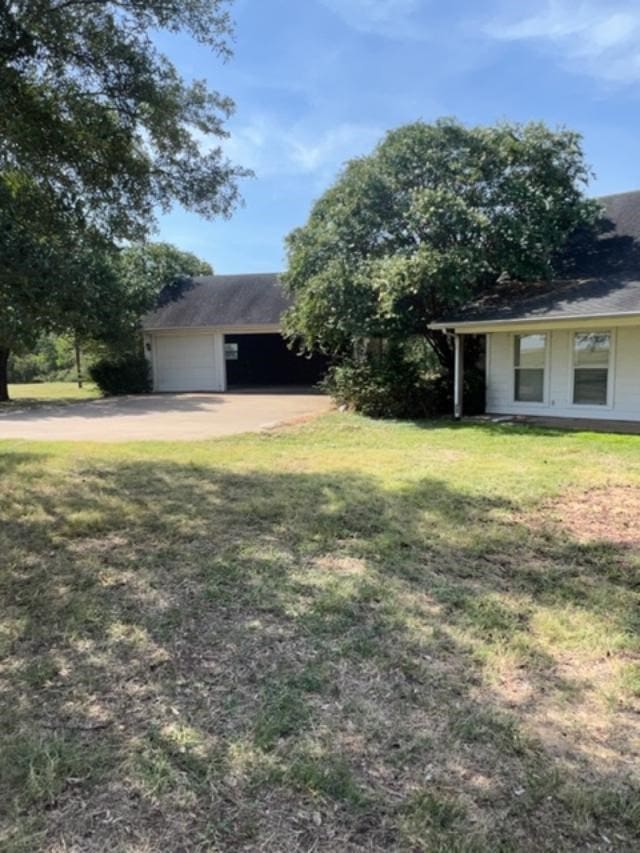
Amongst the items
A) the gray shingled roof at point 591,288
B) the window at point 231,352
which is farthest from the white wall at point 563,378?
the window at point 231,352

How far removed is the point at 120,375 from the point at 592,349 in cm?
1672

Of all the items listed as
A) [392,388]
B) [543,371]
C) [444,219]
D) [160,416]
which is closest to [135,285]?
[160,416]

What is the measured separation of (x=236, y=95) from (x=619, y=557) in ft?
21.5

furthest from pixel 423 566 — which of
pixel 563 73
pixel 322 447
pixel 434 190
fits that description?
pixel 563 73

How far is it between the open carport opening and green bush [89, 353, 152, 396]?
181 inches

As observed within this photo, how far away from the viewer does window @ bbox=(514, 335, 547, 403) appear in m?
13.0

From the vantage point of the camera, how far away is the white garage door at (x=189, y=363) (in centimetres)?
2259

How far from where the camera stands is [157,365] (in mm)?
23156

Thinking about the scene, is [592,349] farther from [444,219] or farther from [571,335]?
[444,219]

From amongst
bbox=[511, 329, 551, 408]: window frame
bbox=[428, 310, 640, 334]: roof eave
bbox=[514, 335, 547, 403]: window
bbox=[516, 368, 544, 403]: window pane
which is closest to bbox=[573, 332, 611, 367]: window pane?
bbox=[511, 329, 551, 408]: window frame

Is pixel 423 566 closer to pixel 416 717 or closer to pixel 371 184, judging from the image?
pixel 416 717

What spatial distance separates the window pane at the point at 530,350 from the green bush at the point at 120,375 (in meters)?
14.7

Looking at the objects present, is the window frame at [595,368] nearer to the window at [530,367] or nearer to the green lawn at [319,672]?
the window at [530,367]

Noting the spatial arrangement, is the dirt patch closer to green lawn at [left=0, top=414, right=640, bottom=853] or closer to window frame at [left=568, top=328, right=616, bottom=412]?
green lawn at [left=0, top=414, right=640, bottom=853]
